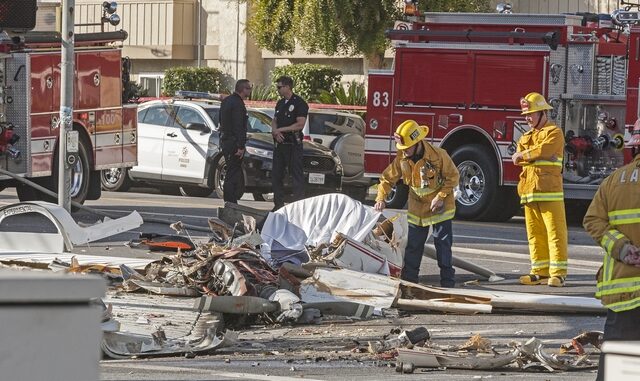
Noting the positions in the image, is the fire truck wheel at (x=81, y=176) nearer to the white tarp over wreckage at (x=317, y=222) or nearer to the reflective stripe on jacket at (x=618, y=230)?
the white tarp over wreckage at (x=317, y=222)

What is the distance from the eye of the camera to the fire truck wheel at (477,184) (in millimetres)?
18750

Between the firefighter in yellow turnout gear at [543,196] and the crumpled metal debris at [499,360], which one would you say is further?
the firefighter in yellow turnout gear at [543,196]

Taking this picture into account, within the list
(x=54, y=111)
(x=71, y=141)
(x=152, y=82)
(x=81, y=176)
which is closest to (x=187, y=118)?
(x=81, y=176)

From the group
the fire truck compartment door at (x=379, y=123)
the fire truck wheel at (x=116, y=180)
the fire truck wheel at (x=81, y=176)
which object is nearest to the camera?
the fire truck wheel at (x=81, y=176)

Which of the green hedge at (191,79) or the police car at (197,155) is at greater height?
the green hedge at (191,79)

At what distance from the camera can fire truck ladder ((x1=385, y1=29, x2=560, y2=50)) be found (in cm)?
1834

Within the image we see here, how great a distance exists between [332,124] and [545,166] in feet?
34.6

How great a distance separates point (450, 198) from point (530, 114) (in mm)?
1176

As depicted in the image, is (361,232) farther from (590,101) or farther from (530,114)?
(590,101)

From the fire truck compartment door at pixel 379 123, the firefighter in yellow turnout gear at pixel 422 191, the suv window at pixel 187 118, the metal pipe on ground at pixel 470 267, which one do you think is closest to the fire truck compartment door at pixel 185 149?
the suv window at pixel 187 118

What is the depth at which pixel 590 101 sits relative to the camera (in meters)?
18.3

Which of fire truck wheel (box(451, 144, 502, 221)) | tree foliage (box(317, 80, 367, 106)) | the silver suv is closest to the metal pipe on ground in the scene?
fire truck wheel (box(451, 144, 502, 221))

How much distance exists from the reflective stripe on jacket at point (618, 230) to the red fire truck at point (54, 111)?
10.0m

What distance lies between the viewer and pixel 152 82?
39750mm
